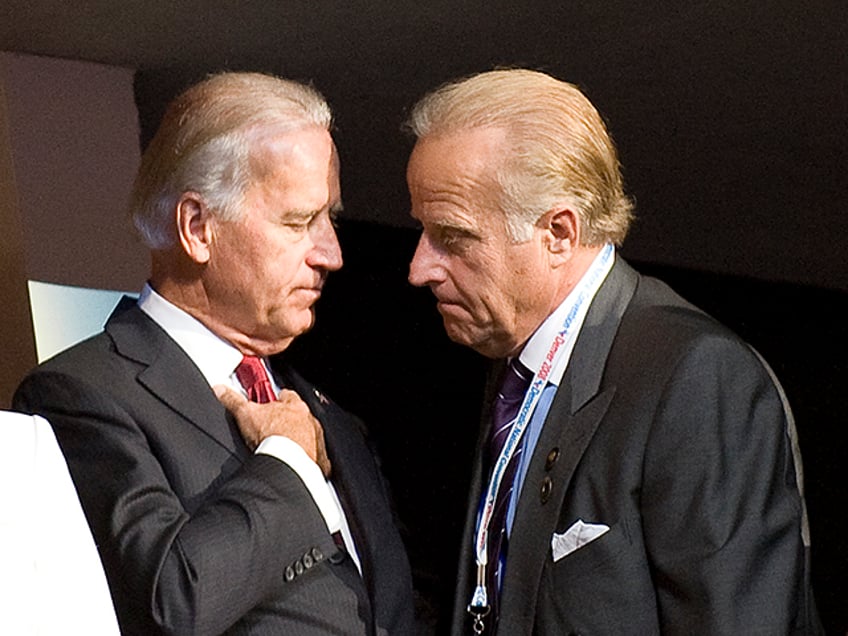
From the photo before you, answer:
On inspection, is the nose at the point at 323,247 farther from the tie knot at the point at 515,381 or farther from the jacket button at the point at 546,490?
the jacket button at the point at 546,490

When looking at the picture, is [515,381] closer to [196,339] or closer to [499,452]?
[499,452]

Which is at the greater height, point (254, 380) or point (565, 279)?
point (565, 279)

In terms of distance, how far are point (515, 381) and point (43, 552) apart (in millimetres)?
1193

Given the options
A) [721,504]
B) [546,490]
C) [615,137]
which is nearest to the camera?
[721,504]

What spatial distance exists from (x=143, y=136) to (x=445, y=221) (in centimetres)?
142

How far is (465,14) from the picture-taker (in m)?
3.79

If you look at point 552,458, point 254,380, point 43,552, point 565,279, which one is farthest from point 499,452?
point 43,552

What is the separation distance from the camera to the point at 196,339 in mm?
2686

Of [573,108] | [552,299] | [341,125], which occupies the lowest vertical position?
[341,125]

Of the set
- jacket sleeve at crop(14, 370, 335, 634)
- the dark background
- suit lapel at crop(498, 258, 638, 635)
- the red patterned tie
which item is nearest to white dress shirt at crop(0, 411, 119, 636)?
jacket sleeve at crop(14, 370, 335, 634)

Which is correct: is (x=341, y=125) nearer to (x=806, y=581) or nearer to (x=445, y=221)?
A: (x=445, y=221)

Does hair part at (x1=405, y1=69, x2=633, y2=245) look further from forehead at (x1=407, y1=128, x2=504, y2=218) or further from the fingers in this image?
the fingers

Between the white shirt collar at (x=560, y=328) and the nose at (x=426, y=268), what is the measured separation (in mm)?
186

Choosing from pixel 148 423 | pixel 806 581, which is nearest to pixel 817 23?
pixel 806 581
